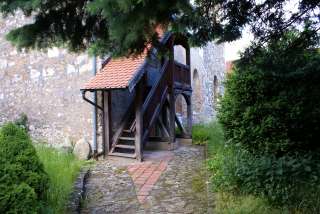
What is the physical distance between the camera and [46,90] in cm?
1009

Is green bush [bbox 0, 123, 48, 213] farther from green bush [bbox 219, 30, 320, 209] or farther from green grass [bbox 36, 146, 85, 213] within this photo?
green bush [bbox 219, 30, 320, 209]

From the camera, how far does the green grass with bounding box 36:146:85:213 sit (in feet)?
16.2

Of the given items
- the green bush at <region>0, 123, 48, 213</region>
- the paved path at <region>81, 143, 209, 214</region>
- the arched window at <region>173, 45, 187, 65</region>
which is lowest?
the paved path at <region>81, 143, 209, 214</region>

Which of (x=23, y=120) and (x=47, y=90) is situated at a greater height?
(x=47, y=90)

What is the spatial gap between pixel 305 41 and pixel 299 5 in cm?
45

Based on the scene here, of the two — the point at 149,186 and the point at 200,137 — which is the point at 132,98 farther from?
the point at 149,186

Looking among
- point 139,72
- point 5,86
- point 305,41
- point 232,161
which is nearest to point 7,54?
point 5,86

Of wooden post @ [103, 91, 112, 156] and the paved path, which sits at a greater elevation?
wooden post @ [103, 91, 112, 156]

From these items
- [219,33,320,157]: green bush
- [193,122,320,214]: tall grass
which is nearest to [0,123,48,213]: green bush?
[193,122,320,214]: tall grass

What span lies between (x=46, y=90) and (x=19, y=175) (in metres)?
6.19

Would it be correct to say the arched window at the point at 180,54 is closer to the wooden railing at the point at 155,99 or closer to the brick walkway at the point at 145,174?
the wooden railing at the point at 155,99

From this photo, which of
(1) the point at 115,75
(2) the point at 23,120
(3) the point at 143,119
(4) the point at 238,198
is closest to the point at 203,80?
(3) the point at 143,119

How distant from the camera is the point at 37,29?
350 centimetres

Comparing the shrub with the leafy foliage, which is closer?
the leafy foliage
